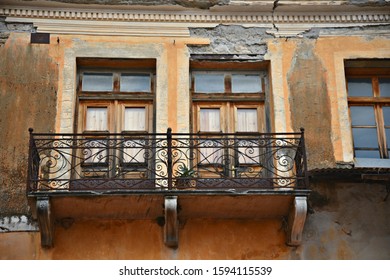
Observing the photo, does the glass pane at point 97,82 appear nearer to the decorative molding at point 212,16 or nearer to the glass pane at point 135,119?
the glass pane at point 135,119

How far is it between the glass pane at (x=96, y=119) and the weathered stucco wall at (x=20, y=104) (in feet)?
1.87

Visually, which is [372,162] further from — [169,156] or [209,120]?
[169,156]

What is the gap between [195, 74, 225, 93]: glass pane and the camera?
11.5 meters

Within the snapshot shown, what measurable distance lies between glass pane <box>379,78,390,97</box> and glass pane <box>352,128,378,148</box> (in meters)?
0.64

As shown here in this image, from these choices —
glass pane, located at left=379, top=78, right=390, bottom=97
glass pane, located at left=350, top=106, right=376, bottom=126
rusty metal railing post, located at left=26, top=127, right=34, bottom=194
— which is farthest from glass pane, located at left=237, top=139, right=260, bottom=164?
rusty metal railing post, located at left=26, top=127, right=34, bottom=194

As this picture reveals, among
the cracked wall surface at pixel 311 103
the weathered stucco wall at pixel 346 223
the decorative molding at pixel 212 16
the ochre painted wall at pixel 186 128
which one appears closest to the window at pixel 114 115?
the ochre painted wall at pixel 186 128

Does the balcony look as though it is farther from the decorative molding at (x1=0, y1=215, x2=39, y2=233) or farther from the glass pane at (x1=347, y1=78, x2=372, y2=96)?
the glass pane at (x1=347, y1=78, x2=372, y2=96)

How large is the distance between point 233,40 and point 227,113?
1.16m

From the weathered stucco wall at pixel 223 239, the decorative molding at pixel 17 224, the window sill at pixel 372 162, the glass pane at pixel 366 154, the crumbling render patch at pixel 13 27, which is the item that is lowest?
the weathered stucco wall at pixel 223 239

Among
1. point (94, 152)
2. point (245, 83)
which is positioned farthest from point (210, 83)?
point (94, 152)

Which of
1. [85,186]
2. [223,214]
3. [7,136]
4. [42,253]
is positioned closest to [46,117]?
[7,136]

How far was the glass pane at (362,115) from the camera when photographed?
11453 millimetres

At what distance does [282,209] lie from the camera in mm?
10297

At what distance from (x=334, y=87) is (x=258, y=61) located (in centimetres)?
121
